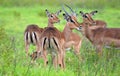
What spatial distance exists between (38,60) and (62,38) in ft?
3.19

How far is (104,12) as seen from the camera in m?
19.3

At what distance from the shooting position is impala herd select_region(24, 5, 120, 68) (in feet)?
24.9

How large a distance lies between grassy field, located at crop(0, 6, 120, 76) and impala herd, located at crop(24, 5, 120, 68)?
18 centimetres

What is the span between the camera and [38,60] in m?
8.94

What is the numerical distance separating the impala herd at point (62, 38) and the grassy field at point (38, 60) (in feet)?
0.58

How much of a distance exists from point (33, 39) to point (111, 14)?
32.8ft

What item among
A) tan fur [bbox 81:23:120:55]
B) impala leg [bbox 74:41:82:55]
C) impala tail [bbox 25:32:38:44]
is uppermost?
impala tail [bbox 25:32:38:44]

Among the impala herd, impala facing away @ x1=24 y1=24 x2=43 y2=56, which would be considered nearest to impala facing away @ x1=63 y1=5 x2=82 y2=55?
the impala herd

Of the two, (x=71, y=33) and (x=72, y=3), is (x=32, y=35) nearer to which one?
(x=71, y=33)

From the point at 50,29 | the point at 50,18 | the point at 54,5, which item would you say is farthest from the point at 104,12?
the point at 50,29

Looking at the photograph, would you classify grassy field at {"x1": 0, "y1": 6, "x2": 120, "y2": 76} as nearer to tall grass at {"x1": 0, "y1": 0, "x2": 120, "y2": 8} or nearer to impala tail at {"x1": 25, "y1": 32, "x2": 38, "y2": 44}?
impala tail at {"x1": 25, "y1": 32, "x2": 38, "y2": 44}

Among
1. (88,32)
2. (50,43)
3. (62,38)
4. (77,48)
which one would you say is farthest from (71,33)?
(50,43)

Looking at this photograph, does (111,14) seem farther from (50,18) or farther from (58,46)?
(58,46)

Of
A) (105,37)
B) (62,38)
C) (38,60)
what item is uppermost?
(62,38)
